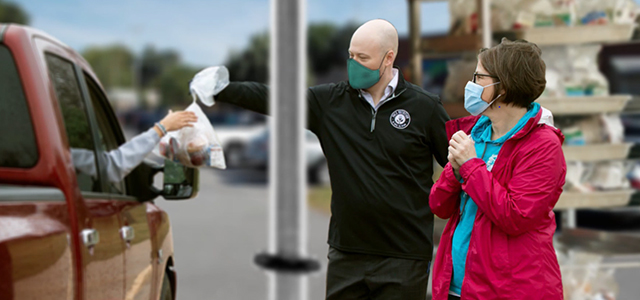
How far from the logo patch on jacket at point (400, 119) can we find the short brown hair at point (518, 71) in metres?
0.53

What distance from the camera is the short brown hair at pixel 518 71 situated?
245 cm

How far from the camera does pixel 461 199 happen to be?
102 inches

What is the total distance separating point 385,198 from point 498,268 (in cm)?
67

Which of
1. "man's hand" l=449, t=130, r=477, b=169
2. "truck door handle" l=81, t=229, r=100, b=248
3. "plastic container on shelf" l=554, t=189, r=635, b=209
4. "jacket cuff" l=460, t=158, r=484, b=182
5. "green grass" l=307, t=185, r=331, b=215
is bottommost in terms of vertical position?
"green grass" l=307, t=185, r=331, b=215

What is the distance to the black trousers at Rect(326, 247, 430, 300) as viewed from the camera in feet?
9.62

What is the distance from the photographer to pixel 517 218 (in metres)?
2.29

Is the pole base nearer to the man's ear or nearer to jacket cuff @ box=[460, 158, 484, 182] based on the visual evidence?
jacket cuff @ box=[460, 158, 484, 182]

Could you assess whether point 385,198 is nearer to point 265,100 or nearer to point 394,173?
point 394,173

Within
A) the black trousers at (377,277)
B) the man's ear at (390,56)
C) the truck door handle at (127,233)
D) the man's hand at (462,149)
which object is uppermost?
the man's ear at (390,56)

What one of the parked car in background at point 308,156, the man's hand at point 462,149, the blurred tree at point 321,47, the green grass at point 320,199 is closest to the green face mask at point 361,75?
the man's hand at point 462,149

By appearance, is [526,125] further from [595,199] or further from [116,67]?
[116,67]

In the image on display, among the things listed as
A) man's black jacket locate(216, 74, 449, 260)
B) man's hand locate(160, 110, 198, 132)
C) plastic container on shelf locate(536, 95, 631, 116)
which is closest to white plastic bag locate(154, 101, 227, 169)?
man's hand locate(160, 110, 198, 132)

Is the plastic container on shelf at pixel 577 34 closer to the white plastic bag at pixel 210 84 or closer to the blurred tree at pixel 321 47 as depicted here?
the white plastic bag at pixel 210 84

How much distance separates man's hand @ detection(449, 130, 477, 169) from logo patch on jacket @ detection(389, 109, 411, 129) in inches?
20.5
